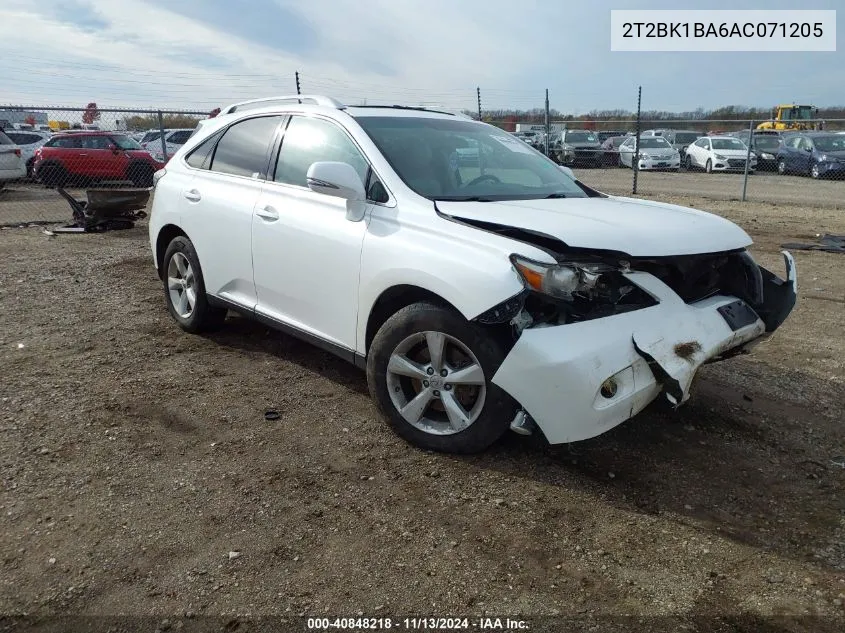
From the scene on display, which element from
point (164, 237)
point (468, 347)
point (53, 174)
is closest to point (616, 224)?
point (468, 347)

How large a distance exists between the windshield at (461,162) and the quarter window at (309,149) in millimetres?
158

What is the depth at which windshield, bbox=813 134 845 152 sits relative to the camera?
66.5ft

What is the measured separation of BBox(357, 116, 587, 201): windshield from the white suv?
0.05 ft

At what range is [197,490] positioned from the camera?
3.06 m

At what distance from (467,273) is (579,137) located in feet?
78.3

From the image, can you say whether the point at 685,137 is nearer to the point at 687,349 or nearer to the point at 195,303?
the point at 195,303

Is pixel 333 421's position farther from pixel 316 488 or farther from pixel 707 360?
pixel 707 360

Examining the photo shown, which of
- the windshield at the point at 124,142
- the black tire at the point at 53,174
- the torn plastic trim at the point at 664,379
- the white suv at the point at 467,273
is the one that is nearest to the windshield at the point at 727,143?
the windshield at the point at 124,142

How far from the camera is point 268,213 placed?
13.6 feet

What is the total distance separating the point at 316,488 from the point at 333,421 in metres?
0.72

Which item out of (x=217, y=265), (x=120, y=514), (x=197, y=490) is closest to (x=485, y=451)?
(x=197, y=490)

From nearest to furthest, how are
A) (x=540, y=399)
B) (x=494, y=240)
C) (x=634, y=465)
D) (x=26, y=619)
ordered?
(x=26, y=619) < (x=540, y=399) < (x=494, y=240) < (x=634, y=465)

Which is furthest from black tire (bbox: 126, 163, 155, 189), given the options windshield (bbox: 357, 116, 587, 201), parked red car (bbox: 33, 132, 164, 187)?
windshield (bbox: 357, 116, 587, 201)

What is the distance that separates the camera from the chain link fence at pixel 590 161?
50.0ft
